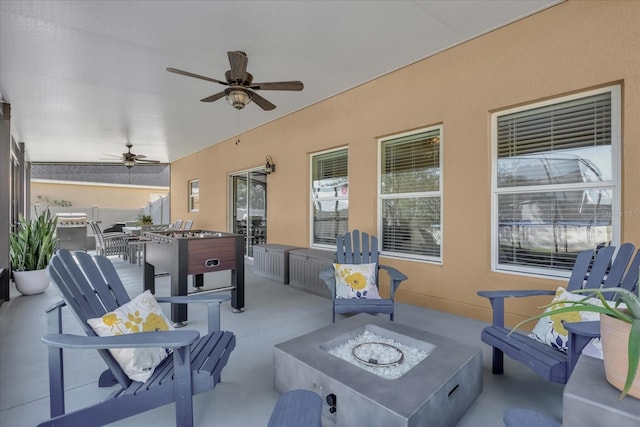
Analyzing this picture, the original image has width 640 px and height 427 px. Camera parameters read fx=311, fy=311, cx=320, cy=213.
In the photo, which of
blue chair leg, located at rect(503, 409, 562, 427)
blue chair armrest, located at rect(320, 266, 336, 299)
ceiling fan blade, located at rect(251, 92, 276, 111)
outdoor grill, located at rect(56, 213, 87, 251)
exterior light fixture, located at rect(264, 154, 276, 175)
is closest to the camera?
blue chair leg, located at rect(503, 409, 562, 427)

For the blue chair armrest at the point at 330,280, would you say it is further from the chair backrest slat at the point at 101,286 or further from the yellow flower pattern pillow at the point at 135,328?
the chair backrest slat at the point at 101,286

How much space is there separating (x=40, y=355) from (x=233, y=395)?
5.99 feet

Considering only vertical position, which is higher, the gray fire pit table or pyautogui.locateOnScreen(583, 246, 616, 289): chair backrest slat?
pyautogui.locateOnScreen(583, 246, 616, 289): chair backrest slat

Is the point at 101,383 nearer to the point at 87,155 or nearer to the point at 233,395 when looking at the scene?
the point at 233,395

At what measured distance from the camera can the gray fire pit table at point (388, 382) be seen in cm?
141

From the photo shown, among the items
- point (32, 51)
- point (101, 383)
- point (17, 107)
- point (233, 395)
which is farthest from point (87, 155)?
point (233, 395)

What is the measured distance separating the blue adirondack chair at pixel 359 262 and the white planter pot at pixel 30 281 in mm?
4055

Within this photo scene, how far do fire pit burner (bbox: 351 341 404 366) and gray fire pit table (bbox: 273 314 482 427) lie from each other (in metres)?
0.15

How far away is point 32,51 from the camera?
335 cm

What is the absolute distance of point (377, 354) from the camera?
1939mm

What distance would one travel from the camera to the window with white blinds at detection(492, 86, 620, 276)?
2.65 metres

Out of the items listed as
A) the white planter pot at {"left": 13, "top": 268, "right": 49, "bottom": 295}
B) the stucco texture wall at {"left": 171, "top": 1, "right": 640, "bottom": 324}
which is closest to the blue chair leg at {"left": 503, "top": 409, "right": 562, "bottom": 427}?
the stucco texture wall at {"left": 171, "top": 1, "right": 640, "bottom": 324}

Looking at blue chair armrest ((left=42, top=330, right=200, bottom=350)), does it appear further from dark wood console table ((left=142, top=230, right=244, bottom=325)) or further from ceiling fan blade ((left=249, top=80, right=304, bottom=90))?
ceiling fan blade ((left=249, top=80, right=304, bottom=90))

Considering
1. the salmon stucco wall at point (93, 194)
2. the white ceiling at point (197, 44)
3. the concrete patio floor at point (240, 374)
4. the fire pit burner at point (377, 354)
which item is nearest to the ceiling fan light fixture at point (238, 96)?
the white ceiling at point (197, 44)
